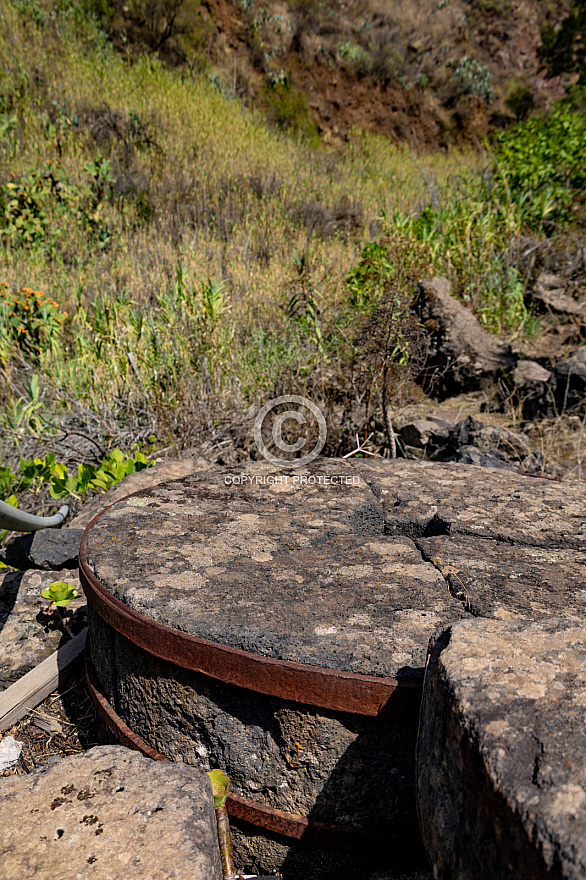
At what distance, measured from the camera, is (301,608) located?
1.43 m

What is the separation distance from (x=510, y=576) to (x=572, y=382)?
261cm

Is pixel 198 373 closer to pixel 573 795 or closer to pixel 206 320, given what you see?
pixel 206 320

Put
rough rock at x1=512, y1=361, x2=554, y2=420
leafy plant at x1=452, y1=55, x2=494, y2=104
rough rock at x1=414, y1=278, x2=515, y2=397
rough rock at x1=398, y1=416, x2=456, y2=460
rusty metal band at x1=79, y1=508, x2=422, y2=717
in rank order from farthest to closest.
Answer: leafy plant at x1=452, y1=55, x2=494, y2=104 → rough rock at x1=414, y1=278, x2=515, y2=397 → rough rock at x1=512, y1=361, x2=554, y2=420 → rough rock at x1=398, y1=416, x2=456, y2=460 → rusty metal band at x1=79, y1=508, x2=422, y2=717

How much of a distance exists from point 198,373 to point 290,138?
10849 mm

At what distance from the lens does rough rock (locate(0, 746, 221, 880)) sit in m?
1.04

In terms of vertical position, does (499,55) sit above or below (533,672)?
above

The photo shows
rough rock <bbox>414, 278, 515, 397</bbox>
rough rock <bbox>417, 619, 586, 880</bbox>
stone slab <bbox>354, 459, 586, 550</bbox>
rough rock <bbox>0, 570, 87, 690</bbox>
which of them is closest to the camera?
rough rock <bbox>417, 619, 586, 880</bbox>

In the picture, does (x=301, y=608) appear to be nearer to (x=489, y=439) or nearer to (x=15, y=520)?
(x=15, y=520)

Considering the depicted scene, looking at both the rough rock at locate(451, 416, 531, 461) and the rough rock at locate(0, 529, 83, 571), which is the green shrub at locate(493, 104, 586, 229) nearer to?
the rough rock at locate(451, 416, 531, 461)

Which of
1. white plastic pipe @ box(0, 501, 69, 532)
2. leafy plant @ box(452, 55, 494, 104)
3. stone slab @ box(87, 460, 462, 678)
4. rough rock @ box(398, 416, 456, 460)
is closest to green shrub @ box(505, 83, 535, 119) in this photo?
leafy plant @ box(452, 55, 494, 104)

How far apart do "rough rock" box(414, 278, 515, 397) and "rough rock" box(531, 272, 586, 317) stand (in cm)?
105

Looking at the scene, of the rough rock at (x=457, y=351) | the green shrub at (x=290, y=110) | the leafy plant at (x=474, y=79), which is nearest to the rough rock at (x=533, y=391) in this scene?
the rough rock at (x=457, y=351)

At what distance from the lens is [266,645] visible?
1.29 m

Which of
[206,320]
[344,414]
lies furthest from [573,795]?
[206,320]
